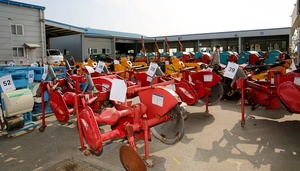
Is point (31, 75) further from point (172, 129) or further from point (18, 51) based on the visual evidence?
point (18, 51)

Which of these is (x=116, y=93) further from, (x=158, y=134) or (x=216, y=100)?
(x=216, y=100)

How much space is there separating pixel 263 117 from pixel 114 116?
4.00m

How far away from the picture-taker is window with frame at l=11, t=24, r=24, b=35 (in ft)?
49.3

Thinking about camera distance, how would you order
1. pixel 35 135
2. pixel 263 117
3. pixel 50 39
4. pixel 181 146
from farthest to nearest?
pixel 50 39, pixel 263 117, pixel 35 135, pixel 181 146

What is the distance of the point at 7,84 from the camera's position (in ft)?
15.1

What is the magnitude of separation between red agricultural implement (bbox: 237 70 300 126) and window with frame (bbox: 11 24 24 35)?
1455 cm

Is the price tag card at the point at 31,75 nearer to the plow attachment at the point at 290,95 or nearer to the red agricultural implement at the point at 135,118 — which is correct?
the red agricultural implement at the point at 135,118

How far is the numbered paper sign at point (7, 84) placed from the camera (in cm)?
452

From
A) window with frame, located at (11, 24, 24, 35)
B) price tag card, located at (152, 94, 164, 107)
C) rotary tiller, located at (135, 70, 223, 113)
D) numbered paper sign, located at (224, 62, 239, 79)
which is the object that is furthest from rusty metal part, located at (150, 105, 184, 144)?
window with frame, located at (11, 24, 24, 35)

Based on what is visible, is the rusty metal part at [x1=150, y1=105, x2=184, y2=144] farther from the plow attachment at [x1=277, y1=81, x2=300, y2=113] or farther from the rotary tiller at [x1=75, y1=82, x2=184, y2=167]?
the plow attachment at [x1=277, y1=81, x2=300, y2=113]

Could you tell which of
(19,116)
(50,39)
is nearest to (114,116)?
(19,116)

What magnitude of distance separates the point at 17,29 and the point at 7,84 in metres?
12.5

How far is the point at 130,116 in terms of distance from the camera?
3.23 meters

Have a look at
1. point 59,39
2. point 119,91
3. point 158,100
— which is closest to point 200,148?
point 158,100
